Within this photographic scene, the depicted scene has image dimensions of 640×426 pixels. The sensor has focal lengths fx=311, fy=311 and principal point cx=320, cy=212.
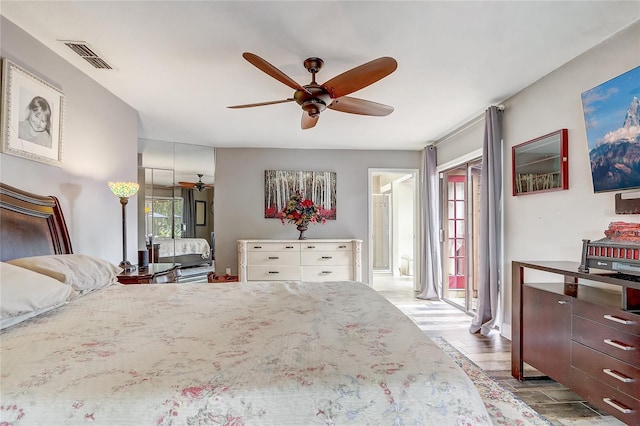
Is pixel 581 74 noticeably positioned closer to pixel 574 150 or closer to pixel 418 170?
pixel 574 150

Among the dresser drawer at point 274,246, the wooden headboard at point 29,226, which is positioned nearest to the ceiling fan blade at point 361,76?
the wooden headboard at point 29,226

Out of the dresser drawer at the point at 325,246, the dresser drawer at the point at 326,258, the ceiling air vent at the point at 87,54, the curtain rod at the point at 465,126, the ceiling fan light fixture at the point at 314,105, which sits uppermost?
the ceiling air vent at the point at 87,54

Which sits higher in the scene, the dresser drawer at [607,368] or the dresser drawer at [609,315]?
the dresser drawer at [609,315]

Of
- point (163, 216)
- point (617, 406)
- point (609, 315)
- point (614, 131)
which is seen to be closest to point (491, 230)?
point (614, 131)

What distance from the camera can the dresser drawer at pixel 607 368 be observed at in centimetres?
160

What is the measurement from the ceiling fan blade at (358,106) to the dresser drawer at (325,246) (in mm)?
2673

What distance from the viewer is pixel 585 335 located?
1.87 meters

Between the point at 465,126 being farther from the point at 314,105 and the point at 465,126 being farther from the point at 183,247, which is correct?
the point at 183,247

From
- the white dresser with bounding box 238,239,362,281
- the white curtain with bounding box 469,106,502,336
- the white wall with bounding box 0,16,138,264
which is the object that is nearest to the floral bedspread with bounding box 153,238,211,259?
the white dresser with bounding box 238,239,362,281

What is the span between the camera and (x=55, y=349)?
41.7 inches

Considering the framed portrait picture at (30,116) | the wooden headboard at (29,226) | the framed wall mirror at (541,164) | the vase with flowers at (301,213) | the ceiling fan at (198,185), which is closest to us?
the wooden headboard at (29,226)

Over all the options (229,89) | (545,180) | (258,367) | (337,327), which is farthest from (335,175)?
(258,367)

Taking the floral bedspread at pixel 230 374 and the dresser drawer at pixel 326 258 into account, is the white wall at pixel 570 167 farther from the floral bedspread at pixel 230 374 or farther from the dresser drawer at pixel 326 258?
the dresser drawer at pixel 326 258

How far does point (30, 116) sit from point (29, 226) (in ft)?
2.49
